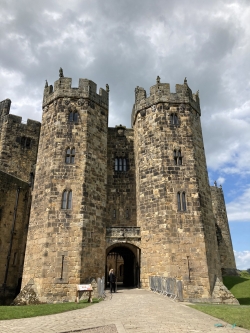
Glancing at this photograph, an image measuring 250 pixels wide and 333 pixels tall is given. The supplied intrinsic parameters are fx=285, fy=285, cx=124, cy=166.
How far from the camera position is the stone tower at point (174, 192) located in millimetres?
19516

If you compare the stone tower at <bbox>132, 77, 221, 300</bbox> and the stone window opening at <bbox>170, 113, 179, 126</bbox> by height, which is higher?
the stone window opening at <bbox>170, 113, 179, 126</bbox>

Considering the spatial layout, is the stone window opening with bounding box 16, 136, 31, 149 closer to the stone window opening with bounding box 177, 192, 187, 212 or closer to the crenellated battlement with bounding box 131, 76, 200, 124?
the crenellated battlement with bounding box 131, 76, 200, 124

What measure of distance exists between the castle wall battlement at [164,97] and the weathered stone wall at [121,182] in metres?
2.75


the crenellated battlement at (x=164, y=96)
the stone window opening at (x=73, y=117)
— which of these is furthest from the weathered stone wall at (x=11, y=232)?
Answer: the crenellated battlement at (x=164, y=96)

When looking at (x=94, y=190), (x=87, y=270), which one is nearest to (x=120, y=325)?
(x=87, y=270)

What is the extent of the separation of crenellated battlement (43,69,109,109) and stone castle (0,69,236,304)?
0.08 m

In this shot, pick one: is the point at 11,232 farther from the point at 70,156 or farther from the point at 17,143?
the point at 17,143

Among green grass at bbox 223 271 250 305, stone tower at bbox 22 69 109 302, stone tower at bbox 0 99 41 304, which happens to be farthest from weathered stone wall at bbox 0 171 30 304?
green grass at bbox 223 271 250 305

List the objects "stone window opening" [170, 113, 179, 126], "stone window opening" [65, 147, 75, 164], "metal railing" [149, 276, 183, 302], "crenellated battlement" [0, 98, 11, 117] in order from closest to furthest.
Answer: "metal railing" [149, 276, 183, 302], "stone window opening" [65, 147, 75, 164], "stone window opening" [170, 113, 179, 126], "crenellated battlement" [0, 98, 11, 117]

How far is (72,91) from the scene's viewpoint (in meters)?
24.0

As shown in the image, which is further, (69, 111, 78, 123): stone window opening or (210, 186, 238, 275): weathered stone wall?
(210, 186, 238, 275): weathered stone wall

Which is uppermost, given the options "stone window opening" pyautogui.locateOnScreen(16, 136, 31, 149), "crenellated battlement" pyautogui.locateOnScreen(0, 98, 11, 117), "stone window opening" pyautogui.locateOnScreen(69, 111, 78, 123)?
"crenellated battlement" pyautogui.locateOnScreen(0, 98, 11, 117)

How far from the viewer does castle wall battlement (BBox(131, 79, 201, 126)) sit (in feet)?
80.4

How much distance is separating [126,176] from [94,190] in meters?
4.88
